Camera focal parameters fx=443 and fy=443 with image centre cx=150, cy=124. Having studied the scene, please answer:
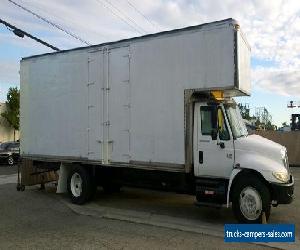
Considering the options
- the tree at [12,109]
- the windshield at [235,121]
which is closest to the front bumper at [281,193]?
the windshield at [235,121]

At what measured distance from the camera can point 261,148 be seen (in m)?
9.16

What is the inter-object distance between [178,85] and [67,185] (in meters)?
4.60

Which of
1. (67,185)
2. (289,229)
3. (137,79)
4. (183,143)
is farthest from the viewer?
(67,185)

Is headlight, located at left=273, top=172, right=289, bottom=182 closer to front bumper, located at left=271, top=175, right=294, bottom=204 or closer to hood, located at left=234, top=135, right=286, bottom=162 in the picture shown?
front bumper, located at left=271, top=175, right=294, bottom=204

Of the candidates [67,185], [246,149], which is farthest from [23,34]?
[246,149]

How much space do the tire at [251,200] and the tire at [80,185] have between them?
13.7 feet

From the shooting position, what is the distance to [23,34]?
58.3 ft

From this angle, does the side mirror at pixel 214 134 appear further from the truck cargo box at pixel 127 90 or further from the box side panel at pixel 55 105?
the box side panel at pixel 55 105

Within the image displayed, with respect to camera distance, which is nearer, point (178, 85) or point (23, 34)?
point (178, 85)

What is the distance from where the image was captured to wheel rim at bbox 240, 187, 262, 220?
888 centimetres

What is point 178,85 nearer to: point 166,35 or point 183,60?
point 183,60

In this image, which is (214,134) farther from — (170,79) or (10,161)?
(10,161)

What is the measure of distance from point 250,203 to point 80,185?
4.94m

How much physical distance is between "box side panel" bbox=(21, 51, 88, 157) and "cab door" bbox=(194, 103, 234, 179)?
3329 millimetres
